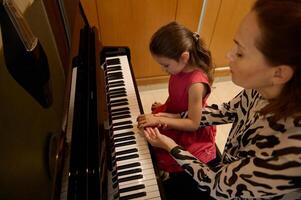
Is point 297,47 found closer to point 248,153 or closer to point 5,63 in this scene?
point 248,153

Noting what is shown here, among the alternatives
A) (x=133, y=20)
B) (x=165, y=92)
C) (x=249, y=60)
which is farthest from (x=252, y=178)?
(x=165, y=92)

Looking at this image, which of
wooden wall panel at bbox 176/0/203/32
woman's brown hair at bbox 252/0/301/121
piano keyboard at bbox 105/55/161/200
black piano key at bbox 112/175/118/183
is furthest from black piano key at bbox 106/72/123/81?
wooden wall panel at bbox 176/0/203/32

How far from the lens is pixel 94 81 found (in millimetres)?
983

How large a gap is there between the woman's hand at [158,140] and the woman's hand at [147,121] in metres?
0.03

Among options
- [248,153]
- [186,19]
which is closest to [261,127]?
[248,153]

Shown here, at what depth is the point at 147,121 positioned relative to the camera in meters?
1.09

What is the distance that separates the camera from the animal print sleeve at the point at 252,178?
65 centimetres

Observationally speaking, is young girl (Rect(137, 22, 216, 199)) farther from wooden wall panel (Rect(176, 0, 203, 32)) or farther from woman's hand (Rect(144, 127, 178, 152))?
wooden wall panel (Rect(176, 0, 203, 32))

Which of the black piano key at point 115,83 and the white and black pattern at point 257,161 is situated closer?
the white and black pattern at point 257,161

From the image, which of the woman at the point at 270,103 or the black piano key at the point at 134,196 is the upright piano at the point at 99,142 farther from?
the woman at the point at 270,103

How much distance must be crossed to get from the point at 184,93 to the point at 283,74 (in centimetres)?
59

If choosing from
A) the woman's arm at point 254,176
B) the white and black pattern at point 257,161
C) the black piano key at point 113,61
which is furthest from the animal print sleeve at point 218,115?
the black piano key at point 113,61

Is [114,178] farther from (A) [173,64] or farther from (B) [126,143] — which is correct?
(A) [173,64]

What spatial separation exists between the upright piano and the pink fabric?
127mm
